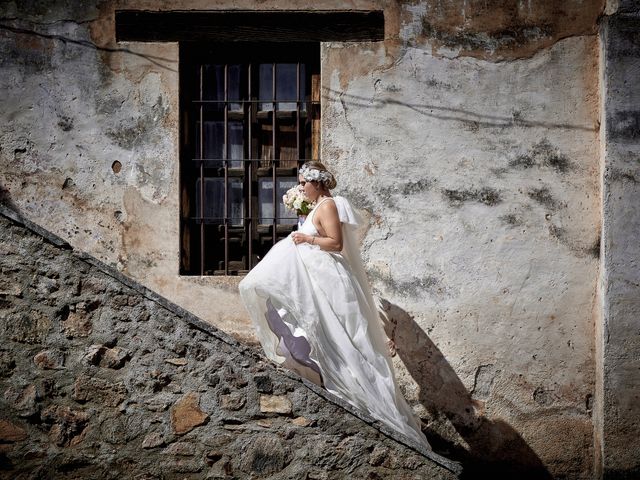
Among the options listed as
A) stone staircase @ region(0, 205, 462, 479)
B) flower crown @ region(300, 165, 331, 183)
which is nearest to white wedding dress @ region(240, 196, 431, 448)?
flower crown @ region(300, 165, 331, 183)

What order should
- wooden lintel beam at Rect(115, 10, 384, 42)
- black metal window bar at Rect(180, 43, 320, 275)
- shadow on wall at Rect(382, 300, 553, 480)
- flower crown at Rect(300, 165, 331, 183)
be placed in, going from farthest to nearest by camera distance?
1. black metal window bar at Rect(180, 43, 320, 275)
2. wooden lintel beam at Rect(115, 10, 384, 42)
3. shadow on wall at Rect(382, 300, 553, 480)
4. flower crown at Rect(300, 165, 331, 183)

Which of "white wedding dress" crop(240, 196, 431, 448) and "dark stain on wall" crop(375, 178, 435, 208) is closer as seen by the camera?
"white wedding dress" crop(240, 196, 431, 448)

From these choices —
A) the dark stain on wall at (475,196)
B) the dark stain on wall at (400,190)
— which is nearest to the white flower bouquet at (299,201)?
the dark stain on wall at (400,190)

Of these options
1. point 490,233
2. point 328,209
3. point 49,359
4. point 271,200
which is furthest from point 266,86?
point 49,359

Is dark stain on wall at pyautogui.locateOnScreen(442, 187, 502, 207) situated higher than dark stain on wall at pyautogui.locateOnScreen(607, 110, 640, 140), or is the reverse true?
dark stain on wall at pyautogui.locateOnScreen(607, 110, 640, 140)

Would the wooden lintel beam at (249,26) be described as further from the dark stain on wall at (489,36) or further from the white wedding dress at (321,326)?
the white wedding dress at (321,326)

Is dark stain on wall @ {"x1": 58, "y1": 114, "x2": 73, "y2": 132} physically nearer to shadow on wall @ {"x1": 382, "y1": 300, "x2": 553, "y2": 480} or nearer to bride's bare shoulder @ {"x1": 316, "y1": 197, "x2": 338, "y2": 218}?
bride's bare shoulder @ {"x1": 316, "y1": 197, "x2": 338, "y2": 218}

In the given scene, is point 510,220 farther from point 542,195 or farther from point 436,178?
point 436,178

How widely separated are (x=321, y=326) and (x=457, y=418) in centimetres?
178

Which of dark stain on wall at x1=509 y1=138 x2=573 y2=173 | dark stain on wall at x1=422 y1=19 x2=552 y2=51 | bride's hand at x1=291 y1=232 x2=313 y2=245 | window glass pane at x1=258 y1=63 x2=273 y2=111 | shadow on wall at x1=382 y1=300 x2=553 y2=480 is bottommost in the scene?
shadow on wall at x1=382 y1=300 x2=553 y2=480

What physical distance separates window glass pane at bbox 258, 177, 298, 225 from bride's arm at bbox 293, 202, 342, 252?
1304 mm

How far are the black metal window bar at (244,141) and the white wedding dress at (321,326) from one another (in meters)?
1.39

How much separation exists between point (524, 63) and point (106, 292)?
3.81m

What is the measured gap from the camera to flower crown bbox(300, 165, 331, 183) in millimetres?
5613
